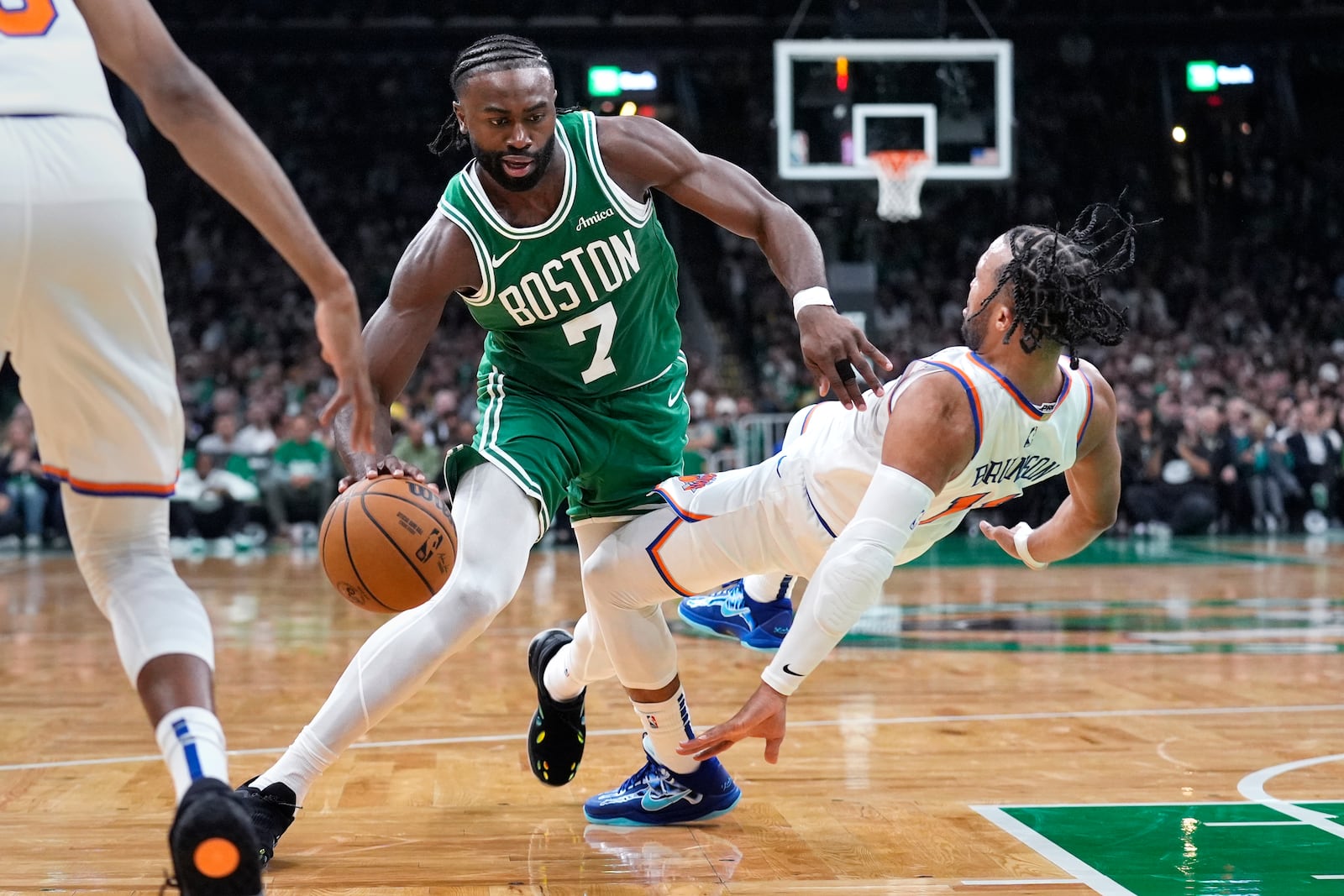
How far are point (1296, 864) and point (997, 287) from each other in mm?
1463

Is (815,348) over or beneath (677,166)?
beneath

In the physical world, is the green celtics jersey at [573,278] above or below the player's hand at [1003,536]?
above

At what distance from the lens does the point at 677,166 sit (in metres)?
3.92

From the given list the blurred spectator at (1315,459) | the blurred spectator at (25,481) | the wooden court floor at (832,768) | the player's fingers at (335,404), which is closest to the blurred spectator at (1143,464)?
the blurred spectator at (1315,459)

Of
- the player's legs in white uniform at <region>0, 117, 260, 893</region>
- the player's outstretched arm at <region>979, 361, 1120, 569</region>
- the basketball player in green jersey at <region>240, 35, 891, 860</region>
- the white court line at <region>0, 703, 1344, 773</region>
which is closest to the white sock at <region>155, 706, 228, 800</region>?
the player's legs in white uniform at <region>0, 117, 260, 893</region>

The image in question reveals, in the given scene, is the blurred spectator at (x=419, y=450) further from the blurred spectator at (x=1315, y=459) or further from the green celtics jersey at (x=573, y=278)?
the green celtics jersey at (x=573, y=278)

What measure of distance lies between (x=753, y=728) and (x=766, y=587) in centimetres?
132

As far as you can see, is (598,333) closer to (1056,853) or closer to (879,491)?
(879,491)

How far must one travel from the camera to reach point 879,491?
3350 millimetres

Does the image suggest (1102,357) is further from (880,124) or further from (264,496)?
(264,496)

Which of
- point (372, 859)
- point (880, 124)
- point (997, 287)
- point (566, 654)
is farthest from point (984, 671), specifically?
point (880, 124)

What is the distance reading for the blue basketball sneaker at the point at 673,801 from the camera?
3830 millimetres

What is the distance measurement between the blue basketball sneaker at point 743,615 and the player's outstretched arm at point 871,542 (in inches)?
42.8

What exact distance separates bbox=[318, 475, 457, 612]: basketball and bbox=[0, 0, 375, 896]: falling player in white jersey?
3.11 ft
